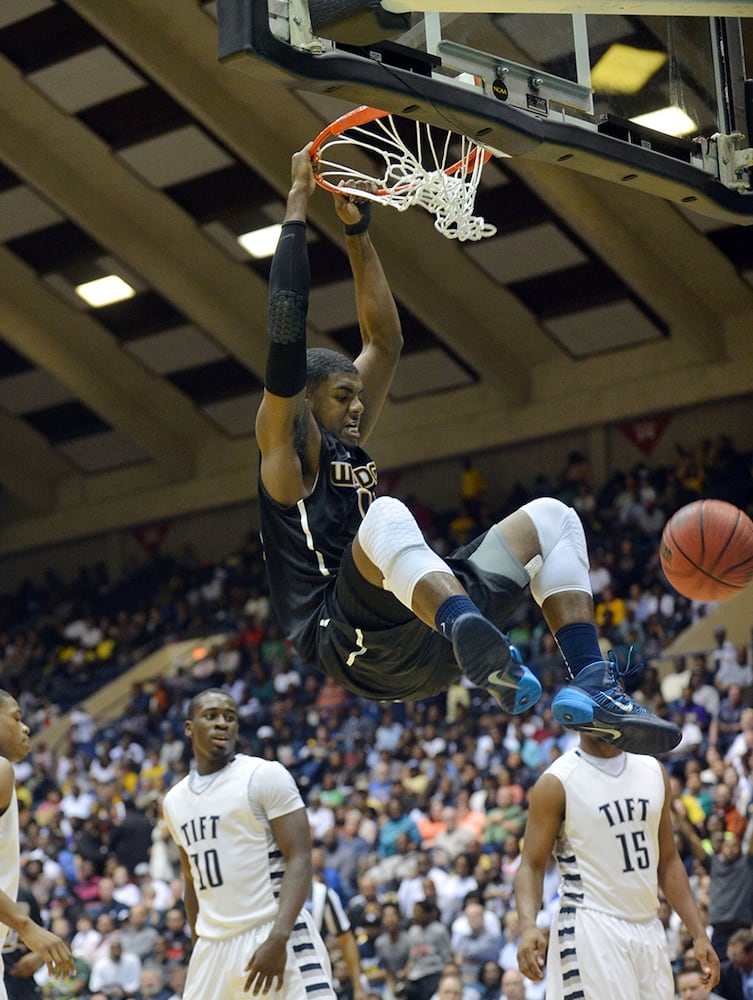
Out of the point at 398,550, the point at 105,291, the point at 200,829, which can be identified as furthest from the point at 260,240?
the point at 398,550

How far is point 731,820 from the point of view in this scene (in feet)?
35.5

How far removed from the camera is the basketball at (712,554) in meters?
5.64

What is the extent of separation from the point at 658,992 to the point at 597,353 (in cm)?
1544

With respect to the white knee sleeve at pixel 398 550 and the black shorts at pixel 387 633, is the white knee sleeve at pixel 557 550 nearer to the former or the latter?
the black shorts at pixel 387 633

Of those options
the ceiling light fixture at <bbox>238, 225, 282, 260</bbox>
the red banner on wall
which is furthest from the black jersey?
the red banner on wall

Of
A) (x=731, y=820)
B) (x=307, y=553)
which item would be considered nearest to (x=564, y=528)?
(x=307, y=553)

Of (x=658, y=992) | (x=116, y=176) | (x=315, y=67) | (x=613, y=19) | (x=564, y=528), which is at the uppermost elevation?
(x=116, y=176)

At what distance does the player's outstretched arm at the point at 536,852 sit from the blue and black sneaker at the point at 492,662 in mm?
2124

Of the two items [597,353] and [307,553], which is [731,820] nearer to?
[307,553]

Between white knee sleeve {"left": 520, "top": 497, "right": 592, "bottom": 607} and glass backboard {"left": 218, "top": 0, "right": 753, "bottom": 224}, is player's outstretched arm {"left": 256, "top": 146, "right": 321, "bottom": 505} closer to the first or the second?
glass backboard {"left": 218, "top": 0, "right": 753, "bottom": 224}

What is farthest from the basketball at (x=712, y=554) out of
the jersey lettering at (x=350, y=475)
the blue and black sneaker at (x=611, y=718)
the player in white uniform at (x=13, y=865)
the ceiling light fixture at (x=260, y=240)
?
the ceiling light fixture at (x=260, y=240)

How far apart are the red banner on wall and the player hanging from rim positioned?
53.0ft

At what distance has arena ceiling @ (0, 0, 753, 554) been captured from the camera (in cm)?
1772

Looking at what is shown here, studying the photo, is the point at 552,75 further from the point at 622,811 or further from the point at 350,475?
the point at 622,811
